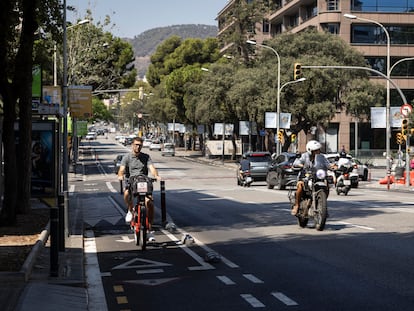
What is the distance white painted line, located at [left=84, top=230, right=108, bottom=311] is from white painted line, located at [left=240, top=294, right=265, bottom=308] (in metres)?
1.57

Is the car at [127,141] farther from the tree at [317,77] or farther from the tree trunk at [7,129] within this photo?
the tree trunk at [7,129]

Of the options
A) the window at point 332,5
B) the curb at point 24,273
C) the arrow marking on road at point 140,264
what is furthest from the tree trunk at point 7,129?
the window at point 332,5

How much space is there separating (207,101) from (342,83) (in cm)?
1803

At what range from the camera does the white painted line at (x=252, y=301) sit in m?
7.91

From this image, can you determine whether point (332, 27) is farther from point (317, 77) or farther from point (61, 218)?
point (61, 218)

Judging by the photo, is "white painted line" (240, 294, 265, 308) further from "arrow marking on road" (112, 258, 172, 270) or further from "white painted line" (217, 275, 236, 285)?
"arrow marking on road" (112, 258, 172, 270)

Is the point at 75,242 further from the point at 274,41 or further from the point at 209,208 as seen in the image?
the point at 274,41

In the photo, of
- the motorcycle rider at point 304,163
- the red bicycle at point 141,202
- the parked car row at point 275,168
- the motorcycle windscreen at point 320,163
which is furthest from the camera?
the parked car row at point 275,168

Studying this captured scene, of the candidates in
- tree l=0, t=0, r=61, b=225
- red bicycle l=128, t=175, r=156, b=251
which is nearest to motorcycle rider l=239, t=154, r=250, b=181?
tree l=0, t=0, r=61, b=225

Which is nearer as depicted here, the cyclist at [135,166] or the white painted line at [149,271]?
the white painted line at [149,271]

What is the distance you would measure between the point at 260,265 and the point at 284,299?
8.28 ft

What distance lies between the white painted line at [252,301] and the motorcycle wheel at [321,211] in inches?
246

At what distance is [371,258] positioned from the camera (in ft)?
35.9

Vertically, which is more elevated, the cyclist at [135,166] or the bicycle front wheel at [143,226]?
the cyclist at [135,166]
